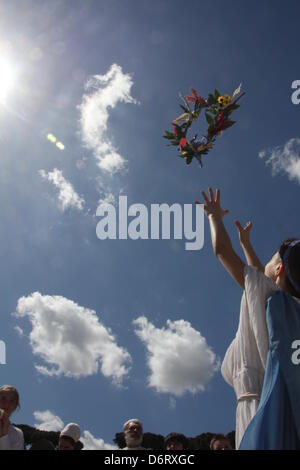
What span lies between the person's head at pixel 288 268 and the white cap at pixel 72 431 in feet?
24.2

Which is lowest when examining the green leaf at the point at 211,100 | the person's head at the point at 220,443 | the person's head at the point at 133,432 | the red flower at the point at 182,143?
the person's head at the point at 220,443

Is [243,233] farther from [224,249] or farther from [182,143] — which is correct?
[182,143]

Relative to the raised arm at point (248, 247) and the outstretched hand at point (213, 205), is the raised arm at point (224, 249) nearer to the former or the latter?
the outstretched hand at point (213, 205)

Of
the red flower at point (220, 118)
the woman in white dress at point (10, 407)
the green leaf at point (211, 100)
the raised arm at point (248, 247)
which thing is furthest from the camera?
the green leaf at point (211, 100)

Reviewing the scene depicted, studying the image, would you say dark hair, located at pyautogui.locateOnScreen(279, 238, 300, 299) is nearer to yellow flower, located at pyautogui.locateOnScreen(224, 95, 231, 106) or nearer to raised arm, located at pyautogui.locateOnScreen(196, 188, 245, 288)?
raised arm, located at pyautogui.locateOnScreen(196, 188, 245, 288)

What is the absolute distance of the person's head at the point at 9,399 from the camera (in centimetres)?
790

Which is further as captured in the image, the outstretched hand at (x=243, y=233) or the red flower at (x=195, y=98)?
the red flower at (x=195, y=98)

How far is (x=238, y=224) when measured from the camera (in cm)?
479

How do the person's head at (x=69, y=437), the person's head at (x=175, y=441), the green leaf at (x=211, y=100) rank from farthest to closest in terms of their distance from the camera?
1. the person's head at (x=175, y=441)
2. the person's head at (x=69, y=437)
3. the green leaf at (x=211, y=100)

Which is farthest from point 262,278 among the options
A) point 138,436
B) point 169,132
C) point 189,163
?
point 138,436

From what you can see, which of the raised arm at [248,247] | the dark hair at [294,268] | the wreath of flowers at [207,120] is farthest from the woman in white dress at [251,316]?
the wreath of flowers at [207,120]

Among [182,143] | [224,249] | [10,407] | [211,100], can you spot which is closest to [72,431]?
[10,407]

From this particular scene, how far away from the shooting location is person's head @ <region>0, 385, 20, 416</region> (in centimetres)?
790
